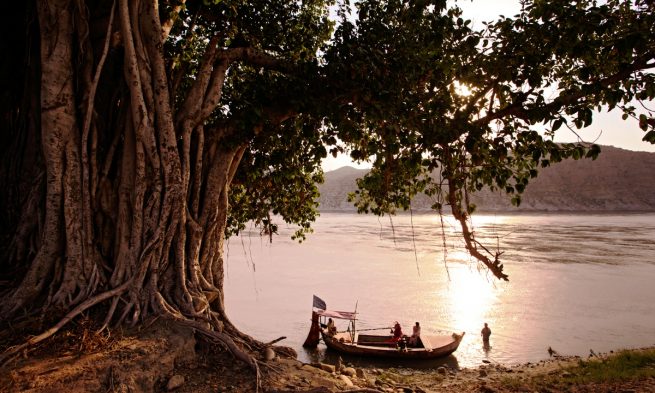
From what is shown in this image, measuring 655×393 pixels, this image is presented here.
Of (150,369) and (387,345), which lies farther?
(387,345)

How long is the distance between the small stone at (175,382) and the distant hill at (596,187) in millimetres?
101852

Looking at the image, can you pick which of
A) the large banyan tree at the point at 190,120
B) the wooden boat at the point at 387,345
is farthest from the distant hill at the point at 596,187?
the large banyan tree at the point at 190,120

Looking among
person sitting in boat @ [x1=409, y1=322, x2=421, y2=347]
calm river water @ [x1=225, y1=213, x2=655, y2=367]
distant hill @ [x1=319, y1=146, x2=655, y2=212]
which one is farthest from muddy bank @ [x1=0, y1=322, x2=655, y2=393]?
distant hill @ [x1=319, y1=146, x2=655, y2=212]

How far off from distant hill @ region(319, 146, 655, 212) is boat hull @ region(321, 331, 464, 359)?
90.4 m

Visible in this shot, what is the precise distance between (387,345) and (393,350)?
0.79m

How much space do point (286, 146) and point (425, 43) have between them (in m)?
3.31

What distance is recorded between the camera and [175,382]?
15.6ft

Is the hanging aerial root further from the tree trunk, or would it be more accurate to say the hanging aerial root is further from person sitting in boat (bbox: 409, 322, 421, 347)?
person sitting in boat (bbox: 409, 322, 421, 347)

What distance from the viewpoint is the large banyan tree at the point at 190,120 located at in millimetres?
5449

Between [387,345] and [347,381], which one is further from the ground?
[347,381]

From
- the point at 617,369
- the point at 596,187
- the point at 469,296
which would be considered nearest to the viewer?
the point at 617,369

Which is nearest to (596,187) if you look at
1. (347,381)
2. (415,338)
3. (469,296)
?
(469,296)

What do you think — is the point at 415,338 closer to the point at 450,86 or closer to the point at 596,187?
the point at 450,86

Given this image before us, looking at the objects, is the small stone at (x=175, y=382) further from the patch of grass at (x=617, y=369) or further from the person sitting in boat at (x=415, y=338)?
the person sitting in boat at (x=415, y=338)
